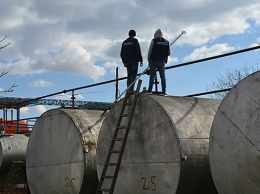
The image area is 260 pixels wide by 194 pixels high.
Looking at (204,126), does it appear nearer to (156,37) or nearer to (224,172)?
(224,172)

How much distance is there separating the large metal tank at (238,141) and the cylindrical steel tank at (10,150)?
7.97 m

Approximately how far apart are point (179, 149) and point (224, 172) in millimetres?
879

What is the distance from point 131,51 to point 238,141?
4.11m

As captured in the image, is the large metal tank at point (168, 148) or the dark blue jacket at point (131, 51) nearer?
the large metal tank at point (168, 148)

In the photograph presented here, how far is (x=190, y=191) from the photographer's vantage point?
8.05m

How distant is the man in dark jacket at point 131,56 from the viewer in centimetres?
1062

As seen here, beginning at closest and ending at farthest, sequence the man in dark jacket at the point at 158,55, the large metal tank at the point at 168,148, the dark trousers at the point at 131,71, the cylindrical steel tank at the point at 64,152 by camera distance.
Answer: the large metal tank at the point at 168,148
the man in dark jacket at the point at 158,55
the cylindrical steel tank at the point at 64,152
the dark trousers at the point at 131,71

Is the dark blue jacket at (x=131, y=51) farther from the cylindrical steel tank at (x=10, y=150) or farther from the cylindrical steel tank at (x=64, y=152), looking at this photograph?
the cylindrical steel tank at (x=10, y=150)

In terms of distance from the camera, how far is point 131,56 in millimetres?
10633

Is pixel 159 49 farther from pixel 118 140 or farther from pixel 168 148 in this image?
pixel 168 148

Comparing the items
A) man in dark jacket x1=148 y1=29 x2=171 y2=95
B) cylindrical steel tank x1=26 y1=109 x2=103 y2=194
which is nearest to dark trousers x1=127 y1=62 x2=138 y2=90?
man in dark jacket x1=148 y1=29 x2=171 y2=95

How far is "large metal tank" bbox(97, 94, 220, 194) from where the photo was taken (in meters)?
8.04

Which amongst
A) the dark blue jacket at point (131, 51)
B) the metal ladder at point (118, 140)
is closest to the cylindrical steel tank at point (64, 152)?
the metal ladder at point (118, 140)

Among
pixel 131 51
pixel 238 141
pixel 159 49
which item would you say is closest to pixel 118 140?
pixel 159 49
